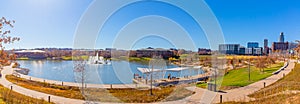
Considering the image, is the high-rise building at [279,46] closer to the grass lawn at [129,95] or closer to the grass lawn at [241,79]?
the grass lawn at [241,79]

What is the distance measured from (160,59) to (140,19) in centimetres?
743

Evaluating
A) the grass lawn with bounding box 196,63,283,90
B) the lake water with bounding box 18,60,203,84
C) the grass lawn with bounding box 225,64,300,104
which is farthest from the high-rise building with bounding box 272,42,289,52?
the grass lawn with bounding box 225,64,300,104

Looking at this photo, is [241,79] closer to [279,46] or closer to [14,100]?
[14,100]

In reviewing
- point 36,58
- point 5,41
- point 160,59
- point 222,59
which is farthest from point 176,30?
point 36,58

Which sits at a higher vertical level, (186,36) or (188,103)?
(186,36)

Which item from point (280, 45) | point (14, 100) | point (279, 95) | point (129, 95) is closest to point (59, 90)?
point (129, 95)

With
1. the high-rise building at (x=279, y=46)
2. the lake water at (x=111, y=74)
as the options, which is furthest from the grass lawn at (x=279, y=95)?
the high-rise building at (x=279, y=46)

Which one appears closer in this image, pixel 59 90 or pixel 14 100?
pixel 14 100

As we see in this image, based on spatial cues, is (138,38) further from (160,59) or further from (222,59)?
(222,59)

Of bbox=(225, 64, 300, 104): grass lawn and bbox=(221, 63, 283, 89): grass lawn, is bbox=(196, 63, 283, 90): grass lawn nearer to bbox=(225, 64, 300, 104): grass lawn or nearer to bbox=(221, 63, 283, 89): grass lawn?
bbox=(221, 63, 283, 89): grass lawn

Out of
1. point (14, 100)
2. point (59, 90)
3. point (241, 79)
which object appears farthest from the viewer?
point (241, 79)

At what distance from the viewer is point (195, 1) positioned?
5.90 metres

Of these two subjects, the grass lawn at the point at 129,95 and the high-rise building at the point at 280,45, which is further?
the high-rise building at the point at 280,45

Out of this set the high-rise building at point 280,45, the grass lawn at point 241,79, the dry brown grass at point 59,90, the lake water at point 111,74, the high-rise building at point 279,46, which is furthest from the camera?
the high-rise building at point 280,45
